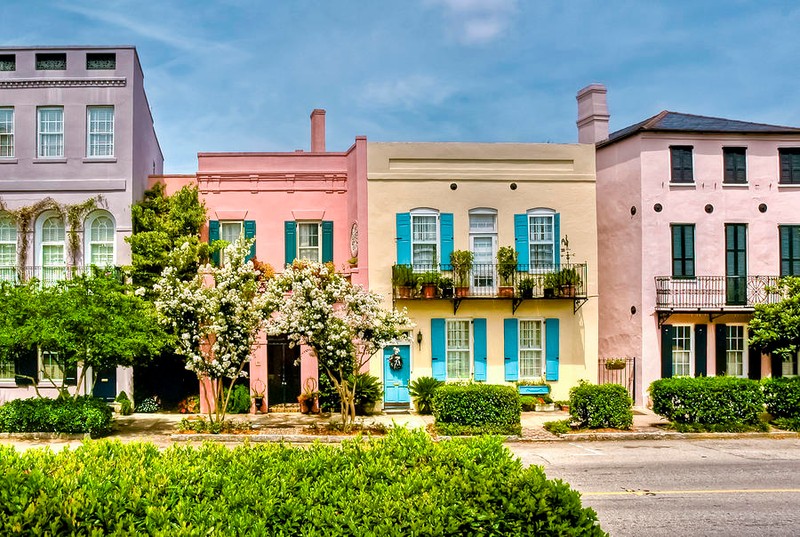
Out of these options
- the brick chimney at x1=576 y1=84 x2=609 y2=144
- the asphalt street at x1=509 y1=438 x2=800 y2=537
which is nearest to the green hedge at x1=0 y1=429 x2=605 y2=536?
the asphalt street at x1=509 y1=438 x2=800 y2=537

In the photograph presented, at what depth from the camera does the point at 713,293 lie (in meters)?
22.6

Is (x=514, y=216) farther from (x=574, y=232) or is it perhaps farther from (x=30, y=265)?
(x=30, y=265)

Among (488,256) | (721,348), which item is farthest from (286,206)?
(721,348)

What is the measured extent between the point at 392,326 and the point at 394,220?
520 cm

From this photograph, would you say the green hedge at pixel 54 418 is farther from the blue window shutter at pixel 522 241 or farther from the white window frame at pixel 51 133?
the blue window shutter at pixel 522 241

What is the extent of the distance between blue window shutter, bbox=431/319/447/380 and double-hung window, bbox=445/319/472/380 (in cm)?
16

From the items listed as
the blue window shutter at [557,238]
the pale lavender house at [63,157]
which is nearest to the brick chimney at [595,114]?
the blue window shutter at [557,238]

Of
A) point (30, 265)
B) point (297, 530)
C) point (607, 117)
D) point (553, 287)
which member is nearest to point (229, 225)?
point (30, 265)

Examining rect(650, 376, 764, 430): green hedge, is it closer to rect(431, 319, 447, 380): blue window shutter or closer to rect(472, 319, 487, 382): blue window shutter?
rect(472, 319, 487, 382): blue window shutter

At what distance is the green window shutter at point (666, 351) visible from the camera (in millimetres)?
22438

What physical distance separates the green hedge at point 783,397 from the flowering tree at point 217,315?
13761 millimetres

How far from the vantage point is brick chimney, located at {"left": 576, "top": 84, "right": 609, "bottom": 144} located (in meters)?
25.4

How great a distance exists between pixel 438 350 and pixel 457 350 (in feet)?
2.01

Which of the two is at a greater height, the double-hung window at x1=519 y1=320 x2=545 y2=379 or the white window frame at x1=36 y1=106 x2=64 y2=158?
the white window frame at x1=36 y1=106 x2=64 y2=158
